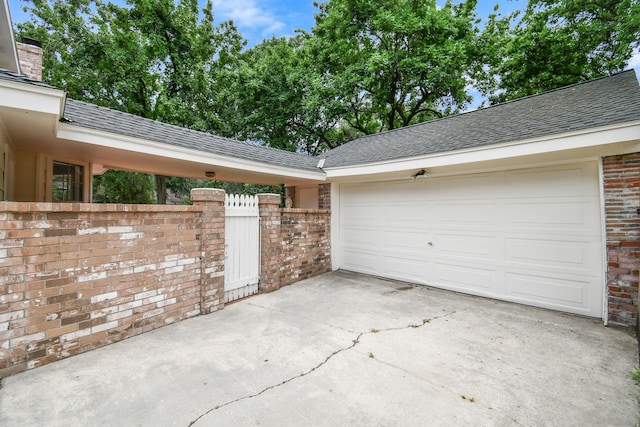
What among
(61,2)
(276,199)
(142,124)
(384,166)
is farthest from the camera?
(61,2)

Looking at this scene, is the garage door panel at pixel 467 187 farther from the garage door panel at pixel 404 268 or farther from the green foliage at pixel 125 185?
the green foliage at pixel 125 185

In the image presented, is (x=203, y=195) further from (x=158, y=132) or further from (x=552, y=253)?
(x=552, y=253)

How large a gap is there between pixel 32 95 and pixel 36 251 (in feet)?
5.04

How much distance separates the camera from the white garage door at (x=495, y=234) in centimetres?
434

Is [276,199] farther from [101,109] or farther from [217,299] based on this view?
[101,109]

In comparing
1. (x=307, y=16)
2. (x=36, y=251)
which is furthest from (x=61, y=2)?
(x=36, y=251)

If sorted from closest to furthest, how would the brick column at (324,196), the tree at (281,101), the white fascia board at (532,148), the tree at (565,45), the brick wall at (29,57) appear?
the white fascia board at (532,148), the brick wall at (29,57), the brick column at (324,196), the tree at (565,45), the tree at (281,101)

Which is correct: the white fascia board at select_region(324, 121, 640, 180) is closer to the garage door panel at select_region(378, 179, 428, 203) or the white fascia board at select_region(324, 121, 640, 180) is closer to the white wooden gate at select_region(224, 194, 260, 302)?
the garage door panel at select_region(378, 179, 428, 203)

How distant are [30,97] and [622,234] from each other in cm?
732

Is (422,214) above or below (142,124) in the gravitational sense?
below

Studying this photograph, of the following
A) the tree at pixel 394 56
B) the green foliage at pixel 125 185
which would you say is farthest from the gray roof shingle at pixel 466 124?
the green foliage at pixel 125 185

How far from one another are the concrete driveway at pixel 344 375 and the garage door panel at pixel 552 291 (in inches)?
10.6

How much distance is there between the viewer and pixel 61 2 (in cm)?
1260

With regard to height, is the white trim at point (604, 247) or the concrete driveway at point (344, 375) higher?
the white trim at point (604, 247)
